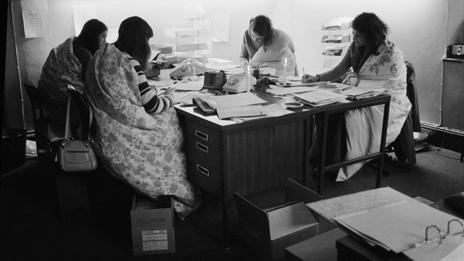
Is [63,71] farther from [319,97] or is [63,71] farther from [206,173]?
[319,97]

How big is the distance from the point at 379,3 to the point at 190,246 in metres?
2.90

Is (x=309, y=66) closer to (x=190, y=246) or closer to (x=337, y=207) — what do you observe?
(x=190, y=246)

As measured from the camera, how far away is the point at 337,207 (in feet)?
3.97

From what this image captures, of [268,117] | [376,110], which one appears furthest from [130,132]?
[376,110]

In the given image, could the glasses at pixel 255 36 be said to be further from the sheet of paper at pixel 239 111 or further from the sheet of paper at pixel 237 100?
the sheet of paper at pixel 239 111

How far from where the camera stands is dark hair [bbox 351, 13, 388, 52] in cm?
312

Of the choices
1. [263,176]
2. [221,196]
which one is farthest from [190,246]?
[263,176]

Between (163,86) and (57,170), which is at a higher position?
(163,86)

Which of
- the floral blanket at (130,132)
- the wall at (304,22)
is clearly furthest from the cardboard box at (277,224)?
the wall at (304,22)

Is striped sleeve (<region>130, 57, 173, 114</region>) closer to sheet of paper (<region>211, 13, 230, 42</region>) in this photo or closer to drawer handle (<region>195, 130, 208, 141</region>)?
drawer handle (<region>195, 130, 208, 141</region>)

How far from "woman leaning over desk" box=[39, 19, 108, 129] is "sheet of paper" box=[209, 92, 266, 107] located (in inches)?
43.5

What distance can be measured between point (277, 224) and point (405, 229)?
1146mm

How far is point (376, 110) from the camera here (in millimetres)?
3117

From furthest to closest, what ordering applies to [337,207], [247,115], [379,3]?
[379,3]
[247,115]
[337,207]
